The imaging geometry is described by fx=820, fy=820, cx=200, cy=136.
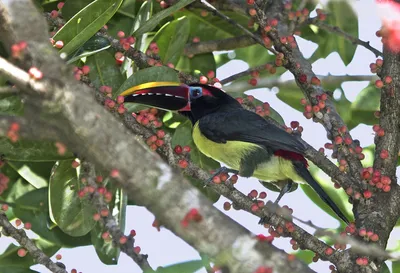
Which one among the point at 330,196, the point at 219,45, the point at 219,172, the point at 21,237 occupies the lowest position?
the point at 21,237

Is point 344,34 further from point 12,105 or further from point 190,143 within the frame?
point 12,105

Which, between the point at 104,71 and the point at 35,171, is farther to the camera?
the point at 35,171

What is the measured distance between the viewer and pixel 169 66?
4.39 metres

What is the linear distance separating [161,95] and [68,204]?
2.70ft

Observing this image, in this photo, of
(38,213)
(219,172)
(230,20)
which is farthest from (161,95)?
(38,213)

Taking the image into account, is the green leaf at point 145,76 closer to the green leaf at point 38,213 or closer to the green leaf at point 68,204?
the green leaf at point 68,204

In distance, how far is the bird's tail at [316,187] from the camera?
4.39 metres

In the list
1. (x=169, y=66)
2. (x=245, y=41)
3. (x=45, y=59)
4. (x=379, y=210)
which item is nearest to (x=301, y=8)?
(x=245, y=41)

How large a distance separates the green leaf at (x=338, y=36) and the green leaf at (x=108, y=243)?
5.84ft

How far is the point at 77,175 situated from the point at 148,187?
2.03m

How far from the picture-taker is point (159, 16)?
4.08 metres

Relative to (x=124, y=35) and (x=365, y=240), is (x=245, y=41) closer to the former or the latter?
(x=124, y=35)

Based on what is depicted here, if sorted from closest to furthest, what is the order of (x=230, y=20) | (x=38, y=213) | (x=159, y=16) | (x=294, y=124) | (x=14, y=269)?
(x=159, y=16), (x=14, y=269), (x=294, y=124), (x=38, y=213), (x=230, y=20)

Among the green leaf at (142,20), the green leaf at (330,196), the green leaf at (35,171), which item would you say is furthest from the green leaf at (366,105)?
the green leaf at (35,171)
